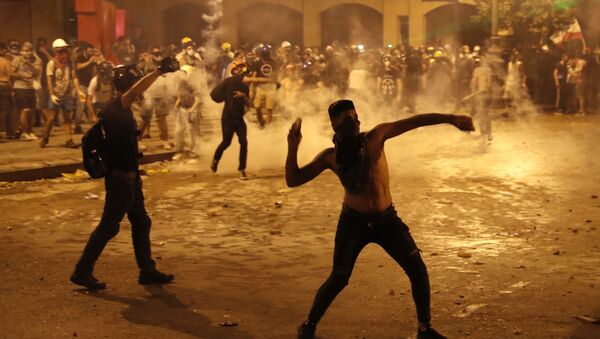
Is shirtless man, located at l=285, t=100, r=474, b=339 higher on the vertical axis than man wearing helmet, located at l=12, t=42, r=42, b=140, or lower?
lower

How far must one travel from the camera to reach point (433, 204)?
34.7 feet

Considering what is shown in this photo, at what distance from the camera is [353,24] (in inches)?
1651

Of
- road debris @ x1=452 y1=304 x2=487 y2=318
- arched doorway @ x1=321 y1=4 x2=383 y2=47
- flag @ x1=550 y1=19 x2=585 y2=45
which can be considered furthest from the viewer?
arched doorway @ x1=321 y1=4 x2=383 y2=47

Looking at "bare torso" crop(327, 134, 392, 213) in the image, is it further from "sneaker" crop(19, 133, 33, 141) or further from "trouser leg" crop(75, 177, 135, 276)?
"sneaker" crop(19, 133, 33, 141)

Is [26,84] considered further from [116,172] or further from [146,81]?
[146,81]

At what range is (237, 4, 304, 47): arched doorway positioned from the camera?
4022cm

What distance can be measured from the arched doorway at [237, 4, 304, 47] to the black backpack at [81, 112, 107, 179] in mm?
33434

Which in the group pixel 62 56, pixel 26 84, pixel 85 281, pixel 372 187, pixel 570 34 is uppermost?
pixel 570 34

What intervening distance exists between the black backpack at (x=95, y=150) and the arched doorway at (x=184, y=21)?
32.7m

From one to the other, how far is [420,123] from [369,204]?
0.54 meters

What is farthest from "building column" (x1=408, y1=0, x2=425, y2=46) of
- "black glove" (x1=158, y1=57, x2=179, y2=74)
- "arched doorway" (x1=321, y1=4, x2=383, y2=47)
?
"black glove" (x1=158, y1=57, x2=179, y2=74)

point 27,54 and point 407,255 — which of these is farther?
point 27,54

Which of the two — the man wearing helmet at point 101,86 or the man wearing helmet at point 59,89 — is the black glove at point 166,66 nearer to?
the man wearing helmet at point 59,89

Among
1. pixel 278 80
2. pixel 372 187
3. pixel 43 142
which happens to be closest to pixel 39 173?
pixel 43 142
